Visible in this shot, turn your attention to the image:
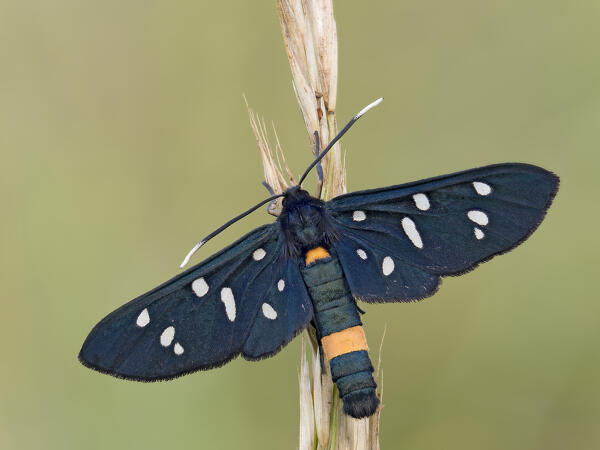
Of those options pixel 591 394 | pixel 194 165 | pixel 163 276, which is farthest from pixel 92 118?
pixel 591 394

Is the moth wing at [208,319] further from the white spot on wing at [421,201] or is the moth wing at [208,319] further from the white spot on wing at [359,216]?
the white spot on wing at [421,201]

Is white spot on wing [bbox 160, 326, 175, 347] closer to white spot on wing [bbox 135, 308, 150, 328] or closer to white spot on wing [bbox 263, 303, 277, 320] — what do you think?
white spot on wing [bbox 135, 308, 150, 328]

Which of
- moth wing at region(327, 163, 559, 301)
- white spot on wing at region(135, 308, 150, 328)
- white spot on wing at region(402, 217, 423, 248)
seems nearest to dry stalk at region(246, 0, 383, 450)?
moth wing at region(327, 163, 559, 301)

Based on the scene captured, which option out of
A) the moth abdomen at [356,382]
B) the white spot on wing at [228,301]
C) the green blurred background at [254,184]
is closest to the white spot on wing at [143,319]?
the white spot on wing at [228,301]

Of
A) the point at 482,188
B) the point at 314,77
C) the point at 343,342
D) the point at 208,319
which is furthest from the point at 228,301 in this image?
the point at 482,188

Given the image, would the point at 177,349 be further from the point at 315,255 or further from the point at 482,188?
the point at 482,188

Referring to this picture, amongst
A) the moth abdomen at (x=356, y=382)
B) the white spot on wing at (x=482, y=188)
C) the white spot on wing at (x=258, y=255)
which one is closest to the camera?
the moth abdomen at (x=356, y=382)

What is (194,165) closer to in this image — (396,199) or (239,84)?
(239,84)
